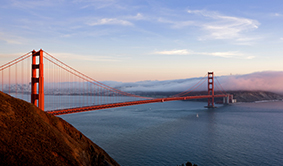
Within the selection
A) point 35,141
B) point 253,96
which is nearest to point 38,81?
point 35,141

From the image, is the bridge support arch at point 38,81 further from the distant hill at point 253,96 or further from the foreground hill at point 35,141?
the distant hill at point 253,96

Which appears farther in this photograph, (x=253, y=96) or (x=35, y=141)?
(x=253, y=96)

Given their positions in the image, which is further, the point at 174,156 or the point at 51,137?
the point at 174,156

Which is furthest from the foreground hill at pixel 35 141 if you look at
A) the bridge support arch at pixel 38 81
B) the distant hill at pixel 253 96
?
the distant hill at pixel 253 96

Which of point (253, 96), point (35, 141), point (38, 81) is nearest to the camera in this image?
point (35, 141)

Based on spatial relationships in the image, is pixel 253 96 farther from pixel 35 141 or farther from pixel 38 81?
pixel 35 141

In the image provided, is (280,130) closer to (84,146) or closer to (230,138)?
(230,138)

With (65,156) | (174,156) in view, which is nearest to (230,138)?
(174,156)

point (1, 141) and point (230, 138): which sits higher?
point (1, 141)

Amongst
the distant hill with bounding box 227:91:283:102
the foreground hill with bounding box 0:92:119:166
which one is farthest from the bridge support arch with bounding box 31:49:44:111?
the distant hill with bounding box 227:91:283:102
